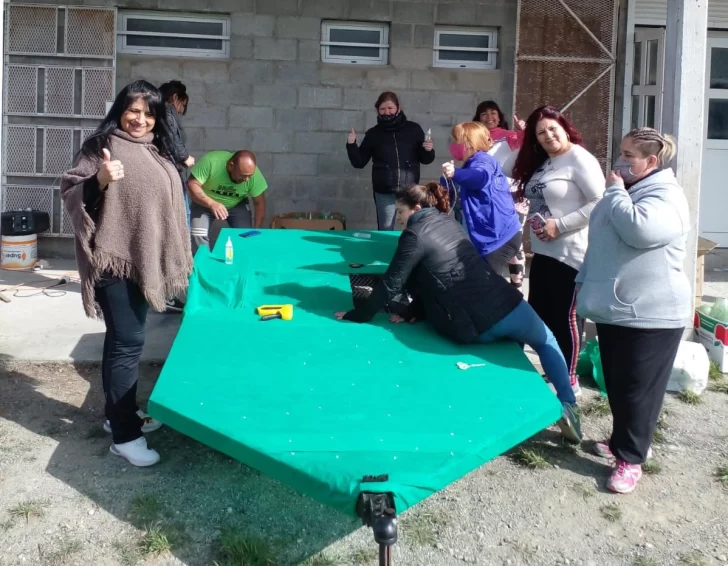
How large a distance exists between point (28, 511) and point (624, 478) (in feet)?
7.17

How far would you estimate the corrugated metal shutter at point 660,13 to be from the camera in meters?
7.24

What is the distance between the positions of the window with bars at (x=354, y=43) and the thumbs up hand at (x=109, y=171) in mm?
4471

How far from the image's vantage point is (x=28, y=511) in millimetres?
2930

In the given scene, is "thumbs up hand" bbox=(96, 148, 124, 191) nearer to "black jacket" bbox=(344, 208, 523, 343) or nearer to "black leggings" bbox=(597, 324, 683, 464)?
"black jacket" bbox=(344, 208, 523, 343)

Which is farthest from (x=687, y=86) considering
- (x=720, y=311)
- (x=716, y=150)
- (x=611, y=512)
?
(x=716, y=150)

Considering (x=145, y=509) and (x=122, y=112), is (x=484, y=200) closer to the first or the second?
(x=122, y=112)

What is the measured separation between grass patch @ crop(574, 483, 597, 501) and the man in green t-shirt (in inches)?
122

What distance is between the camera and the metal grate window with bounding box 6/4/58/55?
7000mm

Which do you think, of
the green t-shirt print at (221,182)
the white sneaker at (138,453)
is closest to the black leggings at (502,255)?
the white sneaker at (138,453)

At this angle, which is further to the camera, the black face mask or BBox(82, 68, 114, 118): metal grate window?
BBox(82, 68, 114, 118): metal grate window

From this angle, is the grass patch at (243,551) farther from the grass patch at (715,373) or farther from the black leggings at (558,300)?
the grass patch at (715,373)

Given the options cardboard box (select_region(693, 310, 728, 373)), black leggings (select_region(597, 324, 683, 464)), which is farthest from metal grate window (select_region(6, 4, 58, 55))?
black leggings (select_region(597, 324, 683, 464))

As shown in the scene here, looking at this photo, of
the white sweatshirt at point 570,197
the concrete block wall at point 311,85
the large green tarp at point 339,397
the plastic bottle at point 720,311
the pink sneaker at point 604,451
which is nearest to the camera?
the large green tarp at point 339,397

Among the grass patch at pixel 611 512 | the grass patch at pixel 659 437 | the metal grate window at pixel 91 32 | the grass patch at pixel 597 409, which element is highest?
the metal grate window at pixel 91 32
